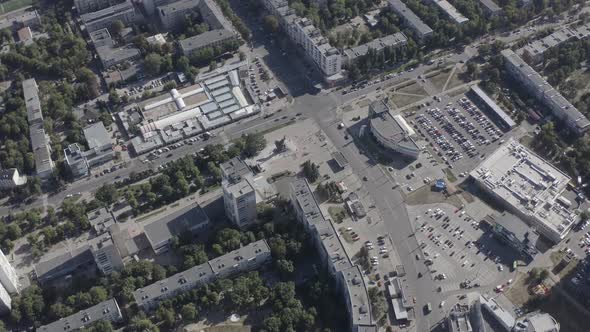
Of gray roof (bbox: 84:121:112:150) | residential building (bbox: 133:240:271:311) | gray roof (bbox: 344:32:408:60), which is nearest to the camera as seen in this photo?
residential building (bbox: 133:240:271:311)

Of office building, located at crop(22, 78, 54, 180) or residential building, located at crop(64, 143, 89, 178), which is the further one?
office building, located at crop(22, 78, 54, 180)

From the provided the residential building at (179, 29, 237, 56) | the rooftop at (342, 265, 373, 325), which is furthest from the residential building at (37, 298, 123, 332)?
the residential building at (179, 29, 237, 56)

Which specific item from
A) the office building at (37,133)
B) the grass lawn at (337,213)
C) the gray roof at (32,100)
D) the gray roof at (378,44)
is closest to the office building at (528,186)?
the grass lawn at (337,213)

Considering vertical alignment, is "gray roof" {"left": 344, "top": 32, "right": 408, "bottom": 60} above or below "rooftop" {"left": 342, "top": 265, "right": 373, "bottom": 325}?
above

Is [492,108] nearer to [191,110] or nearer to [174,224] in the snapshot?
[191,110]

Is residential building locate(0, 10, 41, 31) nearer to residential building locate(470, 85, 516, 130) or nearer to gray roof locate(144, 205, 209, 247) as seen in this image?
gray roof locate(144, 205, 209, 247)

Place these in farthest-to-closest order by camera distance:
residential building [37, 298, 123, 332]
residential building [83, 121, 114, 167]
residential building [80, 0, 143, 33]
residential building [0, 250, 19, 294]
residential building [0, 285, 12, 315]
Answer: residential building [80, 0, 143, 33]
residential building [83, 121, 114, 167]
residential building [0, 250, 19, 294]
residential building [0, 285, 12, 315]
residential building [37, 298, 123, 332]
